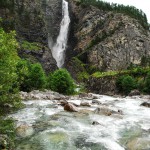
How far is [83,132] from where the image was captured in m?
29.6

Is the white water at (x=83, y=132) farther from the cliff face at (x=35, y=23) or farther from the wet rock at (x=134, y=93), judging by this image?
the cliff face at (x=35, y=23)

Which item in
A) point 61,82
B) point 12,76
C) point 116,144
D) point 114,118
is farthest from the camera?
point 61,82

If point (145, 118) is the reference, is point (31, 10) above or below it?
above

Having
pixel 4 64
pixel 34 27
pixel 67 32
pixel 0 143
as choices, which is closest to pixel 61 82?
pixel 4 64

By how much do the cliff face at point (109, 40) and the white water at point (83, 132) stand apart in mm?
121615

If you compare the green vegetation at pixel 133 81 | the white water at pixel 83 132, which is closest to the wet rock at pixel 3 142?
the white water at pixel 83 132

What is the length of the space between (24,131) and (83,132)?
19.6 feet

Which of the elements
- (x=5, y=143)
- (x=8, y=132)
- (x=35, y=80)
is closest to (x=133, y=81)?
(x=35, y=80)

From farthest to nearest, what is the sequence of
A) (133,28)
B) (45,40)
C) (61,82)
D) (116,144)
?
(133,28)
(45,40)
(61,82)
(116,144)

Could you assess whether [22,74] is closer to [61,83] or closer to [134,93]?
[61,83]

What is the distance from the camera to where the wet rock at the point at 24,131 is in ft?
93.9

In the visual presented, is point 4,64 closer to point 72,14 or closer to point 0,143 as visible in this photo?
point 0,143

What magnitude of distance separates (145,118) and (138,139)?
40.6 feet

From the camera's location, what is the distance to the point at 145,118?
39000 millimetres
